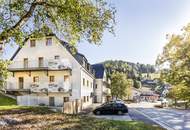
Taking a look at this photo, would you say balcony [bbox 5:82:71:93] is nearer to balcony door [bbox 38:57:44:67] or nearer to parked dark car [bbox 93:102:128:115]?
balcony door [bbox 38:57:44:67]

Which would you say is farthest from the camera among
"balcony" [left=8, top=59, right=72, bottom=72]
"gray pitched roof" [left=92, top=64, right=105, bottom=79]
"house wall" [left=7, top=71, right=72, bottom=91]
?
"gray pitched roof" [left=92, top=64, right=105, bottom=79]

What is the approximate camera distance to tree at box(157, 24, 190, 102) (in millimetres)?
37441

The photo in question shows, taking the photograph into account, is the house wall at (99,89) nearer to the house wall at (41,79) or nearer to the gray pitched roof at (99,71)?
the gray pitched roof at (99,71)

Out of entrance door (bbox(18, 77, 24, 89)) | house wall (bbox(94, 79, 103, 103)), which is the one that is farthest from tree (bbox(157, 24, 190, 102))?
house wall (bbox(94, 79, 103, 103))

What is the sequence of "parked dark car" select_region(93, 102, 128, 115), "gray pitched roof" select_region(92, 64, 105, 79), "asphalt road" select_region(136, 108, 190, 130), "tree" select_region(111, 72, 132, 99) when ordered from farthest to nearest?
"tree" select_region(111, 72, 132, 99) < "gray pitched roof" select_region(92, 64, 105, 79) < "parked dark car" select_region(93, 102, 128, 115) < "asphalt road" select_region(136, 108, 190, 130)

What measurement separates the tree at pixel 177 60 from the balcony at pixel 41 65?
503 inches

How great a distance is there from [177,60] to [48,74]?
17225 mm

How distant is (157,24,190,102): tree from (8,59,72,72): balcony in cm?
1278

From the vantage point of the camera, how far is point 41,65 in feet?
153

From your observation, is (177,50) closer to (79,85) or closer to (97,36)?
(79,85)

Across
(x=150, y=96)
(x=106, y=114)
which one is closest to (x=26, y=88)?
(x=106, y=114)

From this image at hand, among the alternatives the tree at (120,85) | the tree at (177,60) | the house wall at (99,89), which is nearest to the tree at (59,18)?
the tree at (177,60)

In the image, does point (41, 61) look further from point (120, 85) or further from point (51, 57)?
point (120, 85)

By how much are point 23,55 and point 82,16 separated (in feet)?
105
